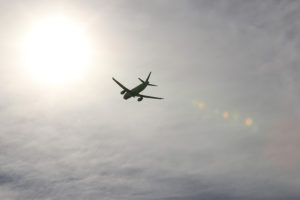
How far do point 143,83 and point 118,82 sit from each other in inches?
405

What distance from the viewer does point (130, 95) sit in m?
109

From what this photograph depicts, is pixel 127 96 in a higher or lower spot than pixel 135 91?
lower

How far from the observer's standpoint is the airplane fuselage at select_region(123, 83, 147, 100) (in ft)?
345

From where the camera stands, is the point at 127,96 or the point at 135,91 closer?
the point at 135,91

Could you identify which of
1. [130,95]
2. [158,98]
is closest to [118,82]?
[130,95]

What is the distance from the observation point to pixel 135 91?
→ 10712 cm

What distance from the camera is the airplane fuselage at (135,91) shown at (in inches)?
4139

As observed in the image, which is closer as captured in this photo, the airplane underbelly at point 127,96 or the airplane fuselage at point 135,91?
the airplane fuselage at point 135,91

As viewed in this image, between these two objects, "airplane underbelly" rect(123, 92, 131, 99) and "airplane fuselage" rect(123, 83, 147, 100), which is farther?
"airplane underbelly" rect(123, 92, 131, 99)

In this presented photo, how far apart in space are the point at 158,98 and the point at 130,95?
11.9 meters

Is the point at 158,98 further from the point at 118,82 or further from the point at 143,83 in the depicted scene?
the point at 118,82

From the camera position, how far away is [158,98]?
4210 inches

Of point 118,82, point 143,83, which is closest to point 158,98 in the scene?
point 143,83

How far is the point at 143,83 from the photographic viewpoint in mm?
104688
